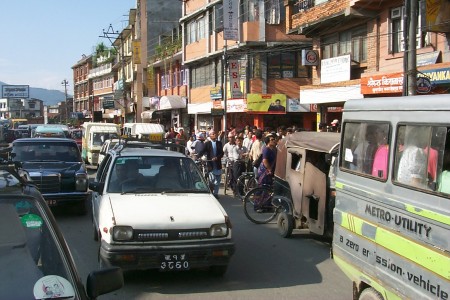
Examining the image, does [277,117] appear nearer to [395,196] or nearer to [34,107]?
[395,196]

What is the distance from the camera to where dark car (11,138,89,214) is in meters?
11.3

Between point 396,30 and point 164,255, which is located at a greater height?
point 396,30

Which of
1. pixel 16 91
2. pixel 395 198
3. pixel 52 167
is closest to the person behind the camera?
pixel 395 198

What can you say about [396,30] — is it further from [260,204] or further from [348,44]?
[260,204]

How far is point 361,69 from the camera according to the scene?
2008 cm

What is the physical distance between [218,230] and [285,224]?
3336mm

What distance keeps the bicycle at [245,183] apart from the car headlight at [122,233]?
7081 mm

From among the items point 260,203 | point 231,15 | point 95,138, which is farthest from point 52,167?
point 231,15

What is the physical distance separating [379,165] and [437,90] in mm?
11709

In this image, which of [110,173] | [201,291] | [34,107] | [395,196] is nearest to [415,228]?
[395,196]

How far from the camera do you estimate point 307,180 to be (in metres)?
9.05

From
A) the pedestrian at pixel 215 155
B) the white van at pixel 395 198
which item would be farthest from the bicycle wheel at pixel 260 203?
the white van at pixel 395 198

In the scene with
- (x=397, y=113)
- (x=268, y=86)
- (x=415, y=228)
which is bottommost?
(x=415, y=228)

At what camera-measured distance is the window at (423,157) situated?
12.7ft
